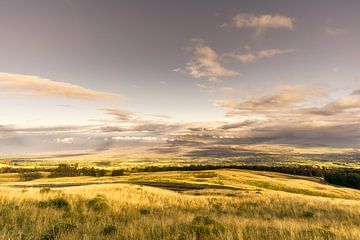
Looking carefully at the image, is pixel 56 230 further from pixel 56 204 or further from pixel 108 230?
pixel 56 204

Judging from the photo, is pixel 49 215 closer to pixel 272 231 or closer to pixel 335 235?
pixel 272 231

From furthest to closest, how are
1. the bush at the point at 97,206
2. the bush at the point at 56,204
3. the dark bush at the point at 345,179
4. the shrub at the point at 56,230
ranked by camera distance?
the dark bush at the point at 345,179 → the bush at the point at 97,206 → the bush at the point at 56,204 → the shrub at the point at 56,230

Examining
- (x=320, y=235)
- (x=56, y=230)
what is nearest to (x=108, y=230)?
(x=56, y=230)

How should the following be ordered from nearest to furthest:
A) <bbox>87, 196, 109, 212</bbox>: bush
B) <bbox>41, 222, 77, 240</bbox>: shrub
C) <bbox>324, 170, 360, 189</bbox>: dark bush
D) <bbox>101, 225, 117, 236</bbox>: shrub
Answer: <bbox>41, 222, 77, 240</bbox>: shrub, <bbox>101, 225, 117, 236</bbox>: shrub, <bbox>87, 196, 109, 212</bbox>: bush, <bbox>324, 170, 360, 189</bbox>: dark bush

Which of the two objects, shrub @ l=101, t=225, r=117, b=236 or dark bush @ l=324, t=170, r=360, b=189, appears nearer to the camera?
shrub @ l=101, t=225, r=117, b=236

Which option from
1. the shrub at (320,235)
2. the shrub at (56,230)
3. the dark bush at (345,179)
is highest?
the shrub at (56,230)

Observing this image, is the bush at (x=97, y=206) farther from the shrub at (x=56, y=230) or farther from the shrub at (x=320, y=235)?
the shrub at (x=320, y=235)

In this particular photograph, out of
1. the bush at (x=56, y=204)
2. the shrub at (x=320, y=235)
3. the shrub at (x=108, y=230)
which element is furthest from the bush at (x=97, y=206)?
the shrub at (x=320, y=235)

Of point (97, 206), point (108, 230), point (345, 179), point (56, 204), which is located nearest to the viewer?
point (108, 230)

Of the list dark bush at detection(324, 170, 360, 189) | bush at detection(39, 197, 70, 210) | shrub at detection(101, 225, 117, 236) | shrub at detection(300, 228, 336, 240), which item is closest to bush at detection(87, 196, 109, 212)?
bush at detection(39, 197, 70, 210)

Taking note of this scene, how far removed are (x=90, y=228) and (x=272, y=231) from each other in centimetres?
652

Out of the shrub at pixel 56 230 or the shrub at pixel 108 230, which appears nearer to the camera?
the shrub at pixel 56 230

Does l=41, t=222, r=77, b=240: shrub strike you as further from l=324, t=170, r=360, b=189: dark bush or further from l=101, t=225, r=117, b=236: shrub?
l=324, t=170, r=360, b=189: dark bush

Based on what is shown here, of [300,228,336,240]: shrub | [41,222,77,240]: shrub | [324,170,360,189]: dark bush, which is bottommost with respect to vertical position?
[324,170,360,189]: dark bush
